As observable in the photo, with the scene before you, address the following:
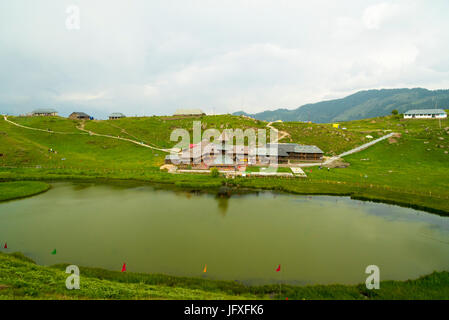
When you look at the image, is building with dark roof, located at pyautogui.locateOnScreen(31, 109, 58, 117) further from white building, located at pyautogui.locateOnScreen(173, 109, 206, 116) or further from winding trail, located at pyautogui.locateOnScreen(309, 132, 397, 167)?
winding trail, located at pyautogui.locateOnScreen(309, 132, 397, 167)

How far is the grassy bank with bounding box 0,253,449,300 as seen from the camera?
17.1 m

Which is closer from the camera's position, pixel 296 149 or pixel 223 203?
pixel 223 203

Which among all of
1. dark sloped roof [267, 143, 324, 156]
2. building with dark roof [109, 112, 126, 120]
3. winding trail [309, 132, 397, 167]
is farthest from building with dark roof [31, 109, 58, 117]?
winding trail [309, 132, 397, 167]

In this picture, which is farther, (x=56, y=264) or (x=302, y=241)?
(x=302, y=241)

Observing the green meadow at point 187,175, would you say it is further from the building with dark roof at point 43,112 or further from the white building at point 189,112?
the building with dark roof at point 43,112

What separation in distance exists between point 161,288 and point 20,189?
51688mm

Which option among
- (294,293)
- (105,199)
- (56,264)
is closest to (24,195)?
(105,199)

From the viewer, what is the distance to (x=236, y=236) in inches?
1136

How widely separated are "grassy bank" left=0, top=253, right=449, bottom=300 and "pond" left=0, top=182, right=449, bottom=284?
1.42m

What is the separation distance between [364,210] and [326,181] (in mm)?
15073

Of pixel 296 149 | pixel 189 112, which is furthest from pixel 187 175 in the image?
pixel 189 112

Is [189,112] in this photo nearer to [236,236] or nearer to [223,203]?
[223,203]
